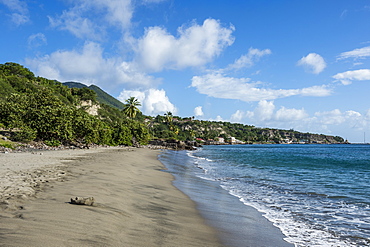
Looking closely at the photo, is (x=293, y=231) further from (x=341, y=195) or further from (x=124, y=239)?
(x=341, y=195)

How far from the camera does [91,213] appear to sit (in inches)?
228

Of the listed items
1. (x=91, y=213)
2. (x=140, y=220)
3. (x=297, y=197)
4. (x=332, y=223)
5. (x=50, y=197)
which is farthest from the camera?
(x=297, y=197)

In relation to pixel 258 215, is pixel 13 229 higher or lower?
higher

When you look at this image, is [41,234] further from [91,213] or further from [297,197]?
[297,197]

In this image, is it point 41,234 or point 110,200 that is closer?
point 41,234

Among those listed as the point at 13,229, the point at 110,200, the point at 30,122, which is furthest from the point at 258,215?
the point at 30,122

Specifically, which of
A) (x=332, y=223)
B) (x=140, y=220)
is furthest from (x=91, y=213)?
(x=332, y=223)

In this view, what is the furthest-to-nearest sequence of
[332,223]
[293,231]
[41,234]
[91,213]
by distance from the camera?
[332,223] < [293,231] < [91,213] < [41,234]

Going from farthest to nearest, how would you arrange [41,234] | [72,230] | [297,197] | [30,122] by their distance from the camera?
[30,122]
[297,197]
[72,230]
[41,234]

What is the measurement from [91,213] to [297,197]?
1090cm

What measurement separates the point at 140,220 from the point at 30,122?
113 ft

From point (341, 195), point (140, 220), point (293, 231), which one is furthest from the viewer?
point (341, 195)

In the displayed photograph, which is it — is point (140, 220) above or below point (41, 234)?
below

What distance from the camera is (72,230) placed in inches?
179
